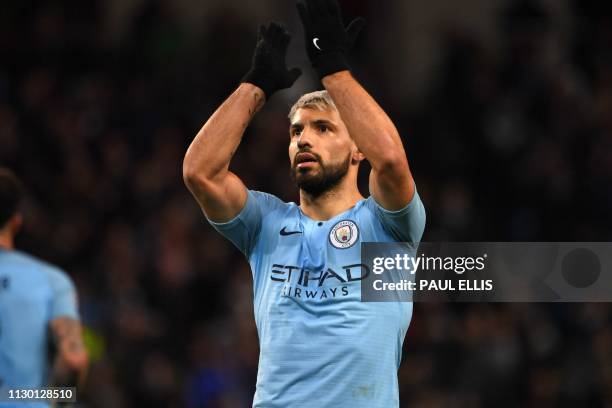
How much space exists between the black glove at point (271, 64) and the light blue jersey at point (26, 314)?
1.66 m

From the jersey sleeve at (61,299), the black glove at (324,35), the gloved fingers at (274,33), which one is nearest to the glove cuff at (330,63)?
the black glove at (324,35)

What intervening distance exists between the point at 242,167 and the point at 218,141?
6.74m

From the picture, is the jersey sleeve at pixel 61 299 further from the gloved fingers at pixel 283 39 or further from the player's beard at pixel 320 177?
the gloved fingers at pixel 283 39

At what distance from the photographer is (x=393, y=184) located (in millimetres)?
4781

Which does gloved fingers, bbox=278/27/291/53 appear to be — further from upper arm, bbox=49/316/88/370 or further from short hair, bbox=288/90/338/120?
upper arm, bbox=49/316/88/370

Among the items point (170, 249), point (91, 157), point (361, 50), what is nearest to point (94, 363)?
point (170, 249)

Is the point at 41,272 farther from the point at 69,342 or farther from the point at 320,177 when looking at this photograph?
the point at 320,177

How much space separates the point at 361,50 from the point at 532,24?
88.8 inches

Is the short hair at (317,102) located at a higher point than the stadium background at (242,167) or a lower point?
lower

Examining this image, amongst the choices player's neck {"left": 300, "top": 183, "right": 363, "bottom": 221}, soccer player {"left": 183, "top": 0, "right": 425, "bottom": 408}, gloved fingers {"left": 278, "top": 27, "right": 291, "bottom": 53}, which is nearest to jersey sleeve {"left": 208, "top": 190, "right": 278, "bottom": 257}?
soccer player {"left": 183, "top": 0, "right": 425, "bottom": 408}

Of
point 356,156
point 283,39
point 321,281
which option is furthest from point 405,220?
point 283,39

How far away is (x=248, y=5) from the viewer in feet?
48.8

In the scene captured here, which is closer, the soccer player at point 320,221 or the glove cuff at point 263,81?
the soccer player at point 320,221

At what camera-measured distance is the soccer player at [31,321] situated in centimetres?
578
